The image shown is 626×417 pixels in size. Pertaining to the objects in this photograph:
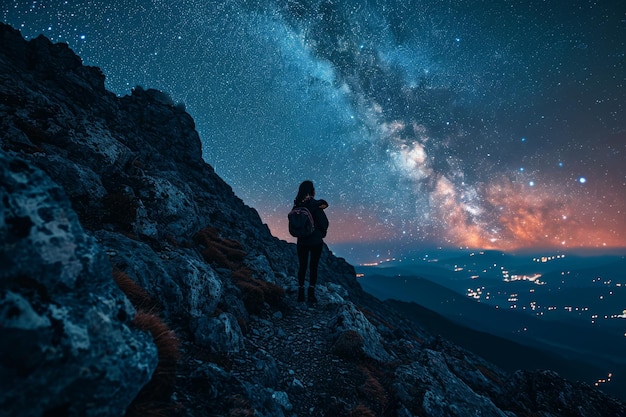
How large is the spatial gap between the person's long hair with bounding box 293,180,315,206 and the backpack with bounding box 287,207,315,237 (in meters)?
0.77

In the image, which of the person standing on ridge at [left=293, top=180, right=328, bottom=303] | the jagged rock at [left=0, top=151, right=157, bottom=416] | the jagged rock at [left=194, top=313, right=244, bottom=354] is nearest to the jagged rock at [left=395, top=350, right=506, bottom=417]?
the person standing on ridge at [left=293, top=180, right=328, bottom=303]

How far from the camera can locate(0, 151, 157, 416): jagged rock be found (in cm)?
219

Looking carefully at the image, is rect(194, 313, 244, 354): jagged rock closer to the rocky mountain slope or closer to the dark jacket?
the rocky mountain slope

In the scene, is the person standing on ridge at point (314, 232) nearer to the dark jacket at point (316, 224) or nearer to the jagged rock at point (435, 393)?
the dark jacket at point (316, 224)

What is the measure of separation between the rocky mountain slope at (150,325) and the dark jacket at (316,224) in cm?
312

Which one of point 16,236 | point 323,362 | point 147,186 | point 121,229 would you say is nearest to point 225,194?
point 147,186

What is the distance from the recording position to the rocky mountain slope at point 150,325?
8.10 feet

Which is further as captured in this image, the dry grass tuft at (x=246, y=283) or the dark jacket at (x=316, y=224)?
the dry grass tuft at (x=246, y=283)

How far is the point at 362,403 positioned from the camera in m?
6.71

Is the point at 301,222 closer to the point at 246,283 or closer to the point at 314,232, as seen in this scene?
the point at 314,232

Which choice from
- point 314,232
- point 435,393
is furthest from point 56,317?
point 435,393

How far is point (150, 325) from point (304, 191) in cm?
762

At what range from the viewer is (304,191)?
428 inches

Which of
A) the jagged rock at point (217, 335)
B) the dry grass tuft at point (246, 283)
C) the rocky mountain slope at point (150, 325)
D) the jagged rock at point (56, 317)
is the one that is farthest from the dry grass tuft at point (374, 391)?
the jagged rock at point (56, 317)
